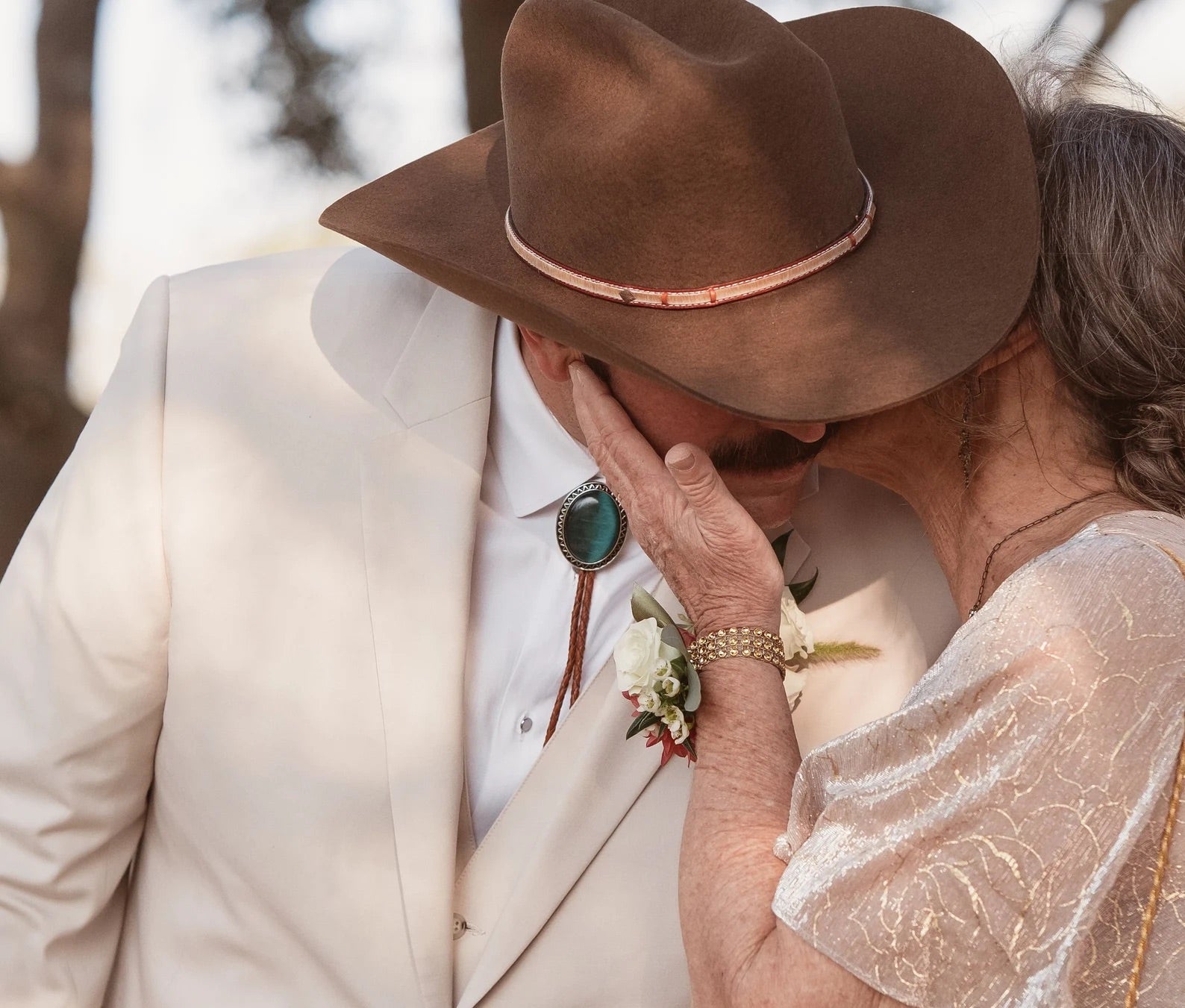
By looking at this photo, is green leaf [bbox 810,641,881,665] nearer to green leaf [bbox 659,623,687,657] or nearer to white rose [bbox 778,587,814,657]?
white rose [bbox 778,587,814,657]

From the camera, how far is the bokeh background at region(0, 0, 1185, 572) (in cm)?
329

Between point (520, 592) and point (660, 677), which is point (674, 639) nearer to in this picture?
point (660, 677)

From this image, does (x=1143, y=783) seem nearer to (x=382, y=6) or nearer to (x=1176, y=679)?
(x=1176, y=679)

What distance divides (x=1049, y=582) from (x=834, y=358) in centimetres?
43

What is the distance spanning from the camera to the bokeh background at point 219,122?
10.8 ft

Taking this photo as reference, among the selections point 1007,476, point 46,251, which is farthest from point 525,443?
point 46,251

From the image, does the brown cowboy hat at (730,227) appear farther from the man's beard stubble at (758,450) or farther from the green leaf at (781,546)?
the green leaf at (781,546)

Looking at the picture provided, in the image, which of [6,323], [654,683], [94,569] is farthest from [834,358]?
[6,323]

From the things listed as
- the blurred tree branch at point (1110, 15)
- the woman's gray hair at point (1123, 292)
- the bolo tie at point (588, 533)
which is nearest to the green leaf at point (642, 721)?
the bolo tie at point (588, 533)

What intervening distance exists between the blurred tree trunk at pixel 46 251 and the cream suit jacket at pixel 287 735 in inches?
52.4

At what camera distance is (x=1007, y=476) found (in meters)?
1.98

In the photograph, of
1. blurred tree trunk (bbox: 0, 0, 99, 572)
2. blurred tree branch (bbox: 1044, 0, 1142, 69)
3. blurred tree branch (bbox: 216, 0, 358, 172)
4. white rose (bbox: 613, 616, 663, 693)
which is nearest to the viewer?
white rose (bbox: 613, 616, 663, 693)

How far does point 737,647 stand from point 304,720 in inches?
30.7

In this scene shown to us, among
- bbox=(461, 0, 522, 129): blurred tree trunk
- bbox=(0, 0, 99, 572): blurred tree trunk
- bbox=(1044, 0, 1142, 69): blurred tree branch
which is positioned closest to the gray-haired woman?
bbox=(461, 0, 522, 129): blurred tree trunk
